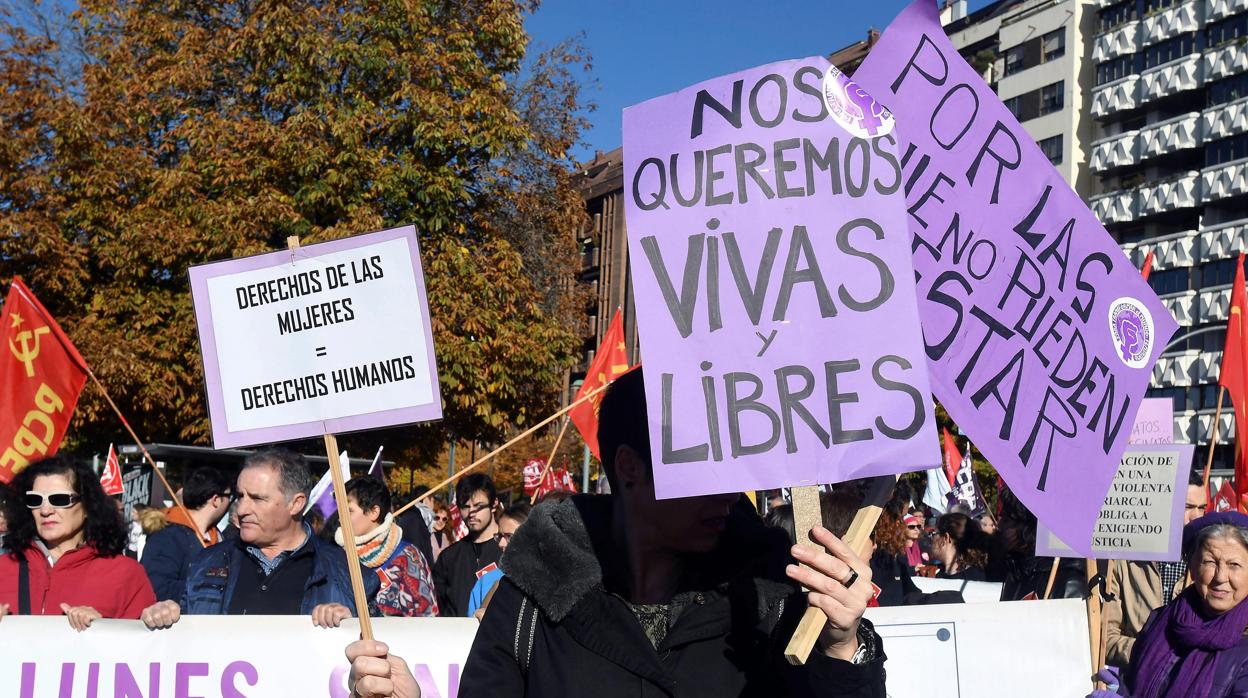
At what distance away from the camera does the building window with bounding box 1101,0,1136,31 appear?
58.3 meters

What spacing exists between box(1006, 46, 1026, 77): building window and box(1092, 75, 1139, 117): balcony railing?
479 cm

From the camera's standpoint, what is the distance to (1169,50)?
56.3m

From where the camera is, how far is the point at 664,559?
108 inches

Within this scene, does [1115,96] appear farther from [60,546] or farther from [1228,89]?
[60,546]

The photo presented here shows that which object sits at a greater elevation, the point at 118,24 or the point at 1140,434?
the point at 118,24

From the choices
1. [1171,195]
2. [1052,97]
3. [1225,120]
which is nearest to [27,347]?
[1225,120]

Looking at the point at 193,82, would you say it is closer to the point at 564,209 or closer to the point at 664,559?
the point at 564,209

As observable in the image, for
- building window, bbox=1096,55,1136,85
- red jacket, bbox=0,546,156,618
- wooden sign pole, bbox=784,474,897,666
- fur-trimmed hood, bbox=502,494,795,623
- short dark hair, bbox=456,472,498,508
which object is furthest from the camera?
building window, bbox=1096,55,1136,85

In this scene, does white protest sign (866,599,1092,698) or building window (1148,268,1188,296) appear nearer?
white protest sign (866,599,1092,698)

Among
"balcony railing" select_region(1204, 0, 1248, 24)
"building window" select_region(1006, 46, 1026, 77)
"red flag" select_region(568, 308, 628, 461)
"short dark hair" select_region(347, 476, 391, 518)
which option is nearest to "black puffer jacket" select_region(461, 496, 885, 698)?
"short dark hair" select_region(347, 476, 391, 518)

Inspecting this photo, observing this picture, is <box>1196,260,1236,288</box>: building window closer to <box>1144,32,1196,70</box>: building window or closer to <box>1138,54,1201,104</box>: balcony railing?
<box>1138,54,1201,104</box>: balcony railing

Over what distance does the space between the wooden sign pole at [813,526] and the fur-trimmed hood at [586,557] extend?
9.1 inches

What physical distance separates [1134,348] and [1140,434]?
26.5 feet

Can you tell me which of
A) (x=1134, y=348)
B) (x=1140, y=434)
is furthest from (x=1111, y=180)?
(x=1134, y=348)
